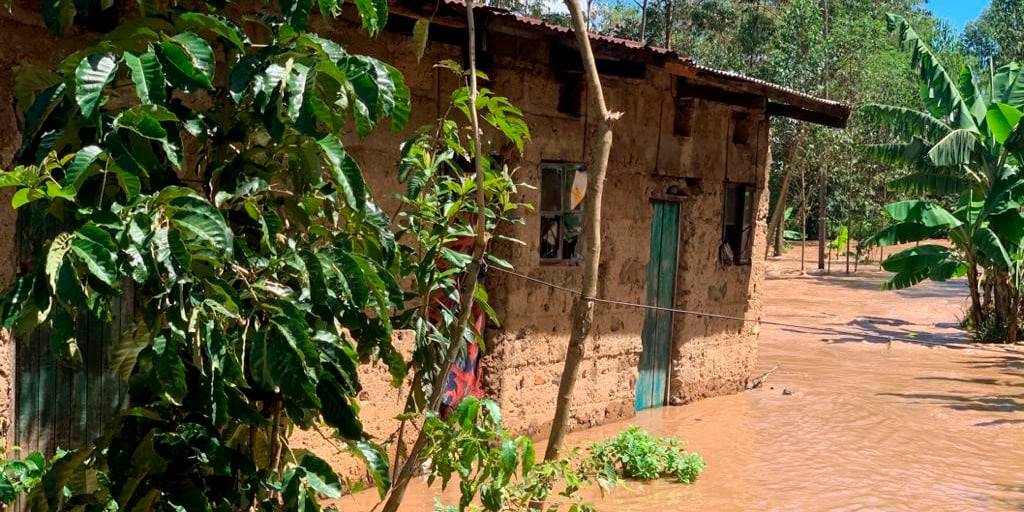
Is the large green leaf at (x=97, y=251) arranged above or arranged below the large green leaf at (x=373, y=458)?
above

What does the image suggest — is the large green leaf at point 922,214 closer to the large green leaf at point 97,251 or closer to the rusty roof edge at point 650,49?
the rusty roof edge at point 650,49

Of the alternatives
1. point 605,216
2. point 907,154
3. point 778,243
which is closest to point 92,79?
point 605,216

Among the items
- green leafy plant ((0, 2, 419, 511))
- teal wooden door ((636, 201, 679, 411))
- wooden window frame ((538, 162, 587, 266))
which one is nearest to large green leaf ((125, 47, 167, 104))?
green leafy plant ((0, 2, 419, 511))

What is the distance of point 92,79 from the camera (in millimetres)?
2518

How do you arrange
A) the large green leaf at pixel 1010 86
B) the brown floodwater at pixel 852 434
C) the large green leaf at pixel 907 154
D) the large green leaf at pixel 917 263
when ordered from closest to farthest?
1. the brown floodwater at pixel 852 434
2. the large green leaf at pixel 1010 86
3. the large green leaf at pixel 917 263
4. the large green leaf at pixel 907 154

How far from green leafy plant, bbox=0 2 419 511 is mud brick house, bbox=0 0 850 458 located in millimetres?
1990

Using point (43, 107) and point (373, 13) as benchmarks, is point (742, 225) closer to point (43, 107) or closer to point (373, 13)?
point (373, 13)

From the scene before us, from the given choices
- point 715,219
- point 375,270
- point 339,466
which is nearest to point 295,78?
point 375,270

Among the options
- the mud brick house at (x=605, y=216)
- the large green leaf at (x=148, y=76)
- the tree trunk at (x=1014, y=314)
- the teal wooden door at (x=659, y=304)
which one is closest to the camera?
the large green leaf at (x=148, y=76)

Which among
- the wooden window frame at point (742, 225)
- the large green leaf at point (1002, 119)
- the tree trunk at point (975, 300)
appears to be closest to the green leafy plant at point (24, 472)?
the wooden window frame at point (742, 225)

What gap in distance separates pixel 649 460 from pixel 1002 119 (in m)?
9.17

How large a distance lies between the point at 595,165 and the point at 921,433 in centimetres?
659

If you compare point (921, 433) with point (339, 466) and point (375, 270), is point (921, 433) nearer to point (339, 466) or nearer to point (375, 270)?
point (339, 466)

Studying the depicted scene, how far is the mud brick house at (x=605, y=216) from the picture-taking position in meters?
5.02
